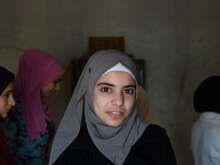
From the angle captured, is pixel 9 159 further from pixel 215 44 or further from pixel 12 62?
pixel 215 44

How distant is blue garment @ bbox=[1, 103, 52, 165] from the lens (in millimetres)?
2648

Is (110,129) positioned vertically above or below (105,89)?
below

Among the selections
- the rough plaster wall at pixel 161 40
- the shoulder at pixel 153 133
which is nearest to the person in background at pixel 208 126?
the shoulder at pixel 153 133

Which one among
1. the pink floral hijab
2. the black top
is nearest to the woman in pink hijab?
the pink floral hijab

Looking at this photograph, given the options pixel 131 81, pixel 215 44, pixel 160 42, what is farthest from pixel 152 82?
pixel 131 81

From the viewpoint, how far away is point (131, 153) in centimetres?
174

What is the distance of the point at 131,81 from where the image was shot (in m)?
1.74

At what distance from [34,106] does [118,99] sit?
1.30 metres

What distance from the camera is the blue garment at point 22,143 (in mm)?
2648

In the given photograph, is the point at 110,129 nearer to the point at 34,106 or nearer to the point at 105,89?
the point at 105,89

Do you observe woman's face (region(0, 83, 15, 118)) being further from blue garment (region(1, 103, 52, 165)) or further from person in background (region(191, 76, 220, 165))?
person in background (region(191, 76, 220, 165))

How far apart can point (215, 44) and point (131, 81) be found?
2798 mm

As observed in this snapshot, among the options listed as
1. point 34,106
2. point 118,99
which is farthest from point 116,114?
point 34,106

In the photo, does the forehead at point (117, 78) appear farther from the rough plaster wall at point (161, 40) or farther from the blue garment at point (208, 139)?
the rough plaster wall at point (161, 40)
